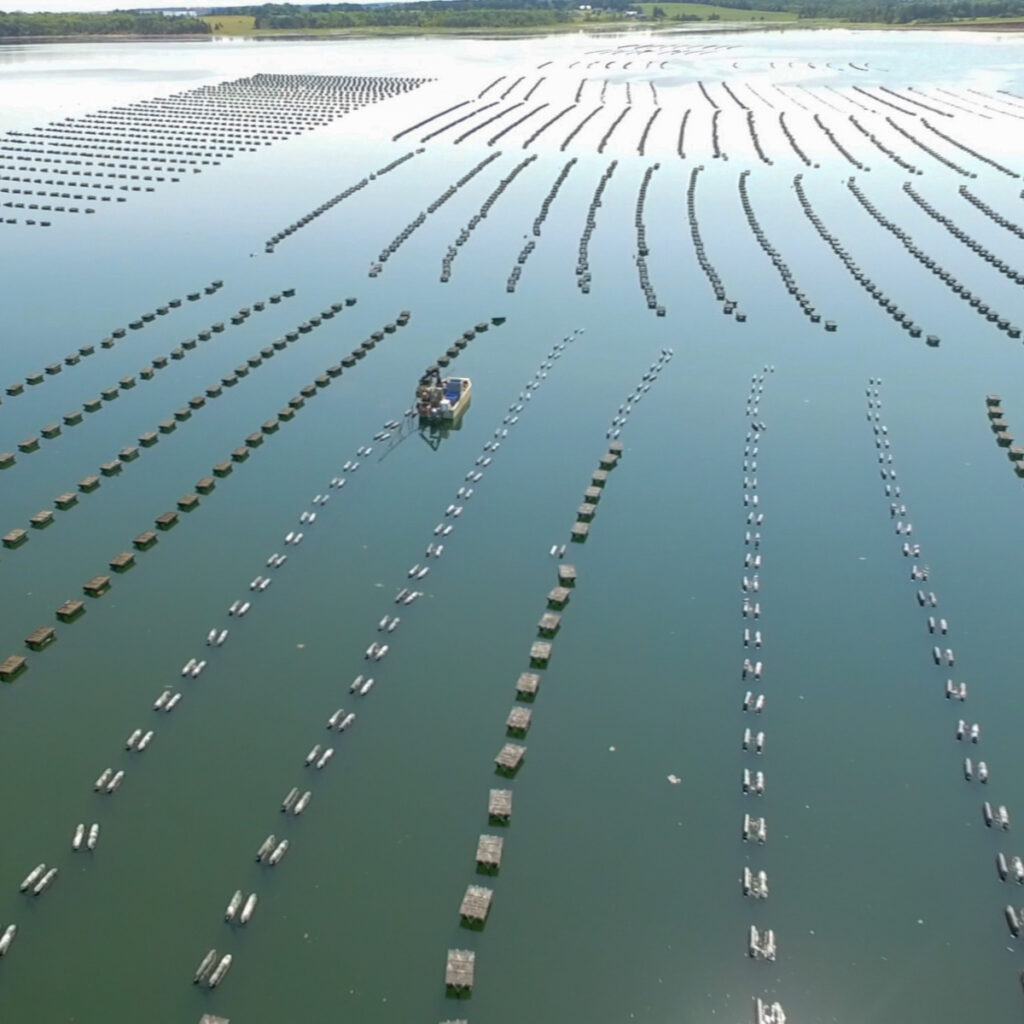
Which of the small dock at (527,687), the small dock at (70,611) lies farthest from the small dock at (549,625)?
the small dock at (70,611)

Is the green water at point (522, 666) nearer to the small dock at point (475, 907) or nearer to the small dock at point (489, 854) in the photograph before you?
the small dock at point (475, 907)

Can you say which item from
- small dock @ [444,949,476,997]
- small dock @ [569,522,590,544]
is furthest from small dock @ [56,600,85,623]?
small dock @ [444,949,476,997]

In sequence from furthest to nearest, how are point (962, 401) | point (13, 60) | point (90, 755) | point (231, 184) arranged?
1. point (13, 60)
2. point (231, 184)
3. point (962, 401)
4. point (90, 755)

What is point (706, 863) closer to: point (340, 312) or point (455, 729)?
point (455, 729)

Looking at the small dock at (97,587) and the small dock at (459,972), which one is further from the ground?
the small dock at (459,972)

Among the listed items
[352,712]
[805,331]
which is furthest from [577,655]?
[805,331]

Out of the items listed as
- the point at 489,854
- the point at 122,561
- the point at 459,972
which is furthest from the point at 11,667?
the point at 459,972

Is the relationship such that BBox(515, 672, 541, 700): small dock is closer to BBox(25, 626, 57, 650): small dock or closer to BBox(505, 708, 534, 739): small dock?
BBox(505, 708, 534, 739): small dock
